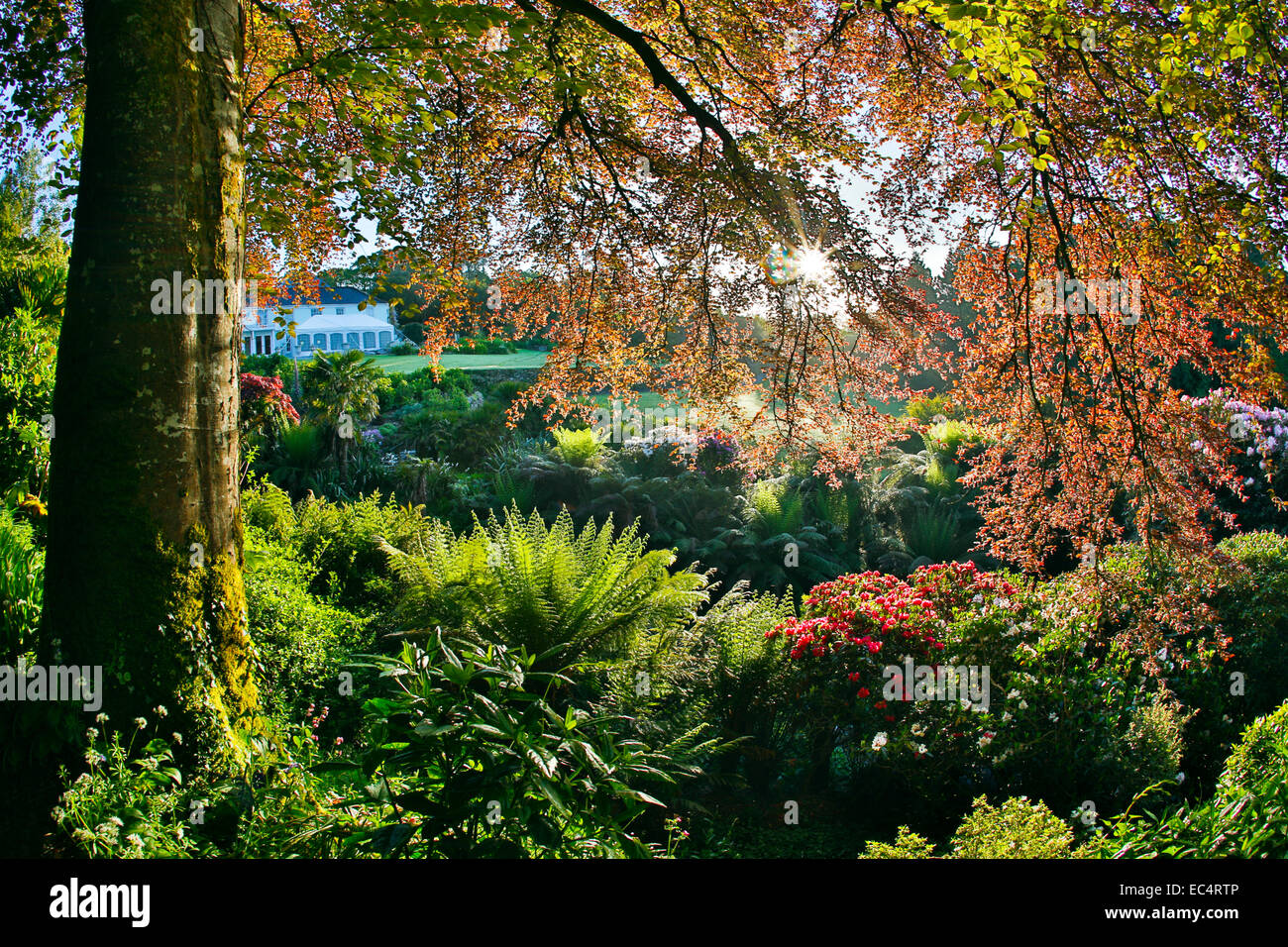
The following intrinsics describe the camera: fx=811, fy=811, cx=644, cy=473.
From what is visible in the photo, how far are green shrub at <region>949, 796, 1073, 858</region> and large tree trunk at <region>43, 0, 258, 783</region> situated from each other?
2.79 meters

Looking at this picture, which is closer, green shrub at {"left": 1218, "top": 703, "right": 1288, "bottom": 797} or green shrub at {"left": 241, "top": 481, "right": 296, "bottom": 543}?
green shrub at {"left": 1218, "top": 703, "right": 1288, "bottom": 797}

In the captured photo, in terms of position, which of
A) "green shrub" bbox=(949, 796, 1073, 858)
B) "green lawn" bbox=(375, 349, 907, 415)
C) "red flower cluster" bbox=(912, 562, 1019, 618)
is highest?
"green lawn" bbox=(375, 349, 907, 415)

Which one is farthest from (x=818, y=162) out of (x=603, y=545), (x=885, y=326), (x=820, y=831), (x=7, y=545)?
(x=7, y=545)

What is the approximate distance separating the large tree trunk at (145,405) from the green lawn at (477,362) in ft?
47.3

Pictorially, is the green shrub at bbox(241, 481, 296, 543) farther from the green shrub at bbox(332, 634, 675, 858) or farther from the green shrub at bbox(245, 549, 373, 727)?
the green shrub at bbox(332, 634, 675, 858)

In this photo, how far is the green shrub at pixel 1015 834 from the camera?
2754 millimetres

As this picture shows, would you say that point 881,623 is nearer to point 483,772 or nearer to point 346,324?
point 483,772

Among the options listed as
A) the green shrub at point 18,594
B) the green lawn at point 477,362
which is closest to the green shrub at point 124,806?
the green shrub at point 18,594

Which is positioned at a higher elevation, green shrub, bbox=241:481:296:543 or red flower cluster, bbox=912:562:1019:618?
green shrub, bbox=241:481:296:543

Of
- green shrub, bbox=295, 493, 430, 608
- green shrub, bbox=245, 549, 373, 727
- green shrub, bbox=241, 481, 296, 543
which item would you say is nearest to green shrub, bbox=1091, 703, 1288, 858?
green shrub, bbox=245, 549, 373, 727

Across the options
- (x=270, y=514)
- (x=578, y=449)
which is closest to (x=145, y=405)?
(x=270, y=514)

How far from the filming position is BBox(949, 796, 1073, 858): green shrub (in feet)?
9.04

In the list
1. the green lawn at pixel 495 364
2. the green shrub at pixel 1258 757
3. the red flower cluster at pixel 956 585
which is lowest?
the green shrub at pixel 1258 757

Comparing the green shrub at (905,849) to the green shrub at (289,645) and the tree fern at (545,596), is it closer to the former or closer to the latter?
the tree fern at (545,596)
